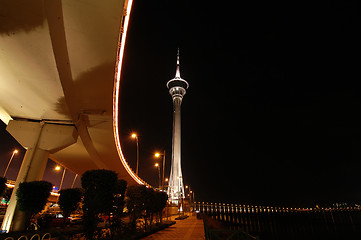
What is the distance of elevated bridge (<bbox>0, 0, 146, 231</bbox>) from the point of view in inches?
336

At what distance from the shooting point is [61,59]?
34.0 feet

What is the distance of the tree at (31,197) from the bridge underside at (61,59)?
454cm

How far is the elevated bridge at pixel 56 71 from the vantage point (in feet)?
28.0

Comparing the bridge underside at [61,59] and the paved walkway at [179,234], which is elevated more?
the bridge underside at [61,59]

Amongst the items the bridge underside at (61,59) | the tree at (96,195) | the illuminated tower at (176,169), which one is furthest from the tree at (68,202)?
the illuminated tower at (176,169)

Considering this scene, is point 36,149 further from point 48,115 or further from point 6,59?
point 6,59

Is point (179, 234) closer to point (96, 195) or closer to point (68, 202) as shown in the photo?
point (96, 195)

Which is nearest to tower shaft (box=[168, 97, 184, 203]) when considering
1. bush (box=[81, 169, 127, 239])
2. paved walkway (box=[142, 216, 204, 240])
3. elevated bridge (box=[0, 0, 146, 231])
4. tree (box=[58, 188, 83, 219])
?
paved walkway (box=[142, 216, 204, 240])

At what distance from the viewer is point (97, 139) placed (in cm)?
2077

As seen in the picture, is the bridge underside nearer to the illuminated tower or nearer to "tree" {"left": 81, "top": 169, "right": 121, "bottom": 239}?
"tree" {"left": 81, "top": 169, "right": 121, "bottom": 239}

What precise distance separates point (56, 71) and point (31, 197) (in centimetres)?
733

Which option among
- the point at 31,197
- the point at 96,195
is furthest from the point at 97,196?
the point at 31,197

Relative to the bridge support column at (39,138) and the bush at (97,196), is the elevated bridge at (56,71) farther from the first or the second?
the bush at (97,196)

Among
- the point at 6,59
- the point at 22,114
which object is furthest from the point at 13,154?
the point at 6,59
